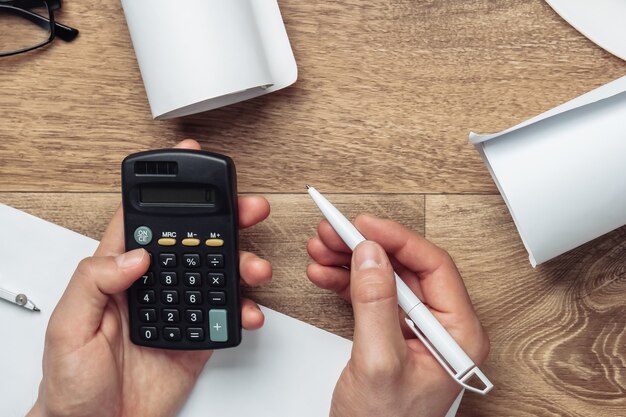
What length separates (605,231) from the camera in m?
0.57

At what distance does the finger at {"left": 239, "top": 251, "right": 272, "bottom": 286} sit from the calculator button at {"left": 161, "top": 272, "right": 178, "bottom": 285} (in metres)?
0.05

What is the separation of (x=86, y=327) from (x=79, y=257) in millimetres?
87

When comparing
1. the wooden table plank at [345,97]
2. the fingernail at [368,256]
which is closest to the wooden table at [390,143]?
the wooden table plank at [345,97]

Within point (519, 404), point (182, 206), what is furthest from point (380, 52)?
point (519, 404)

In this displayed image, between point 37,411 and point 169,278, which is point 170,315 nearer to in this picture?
point 169,278

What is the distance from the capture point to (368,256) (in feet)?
1.64

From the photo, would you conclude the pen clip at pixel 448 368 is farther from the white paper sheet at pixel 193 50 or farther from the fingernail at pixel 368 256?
the white paper sheet at pixel 193 50

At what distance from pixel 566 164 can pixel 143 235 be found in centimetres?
32

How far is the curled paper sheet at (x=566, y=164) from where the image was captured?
54 cm

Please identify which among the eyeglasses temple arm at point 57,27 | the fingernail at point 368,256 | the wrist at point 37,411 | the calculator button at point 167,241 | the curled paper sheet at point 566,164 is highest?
the eyeglasses temple arm at point 57,27

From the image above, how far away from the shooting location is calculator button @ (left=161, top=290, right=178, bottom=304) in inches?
21.2

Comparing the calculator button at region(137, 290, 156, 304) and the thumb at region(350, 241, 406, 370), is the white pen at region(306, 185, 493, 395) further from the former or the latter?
the calculator button at region(137, 290, 156, 304)

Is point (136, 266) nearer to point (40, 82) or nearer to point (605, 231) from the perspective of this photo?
point (40, 82)

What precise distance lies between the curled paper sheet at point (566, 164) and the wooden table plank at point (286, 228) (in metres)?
0.09
